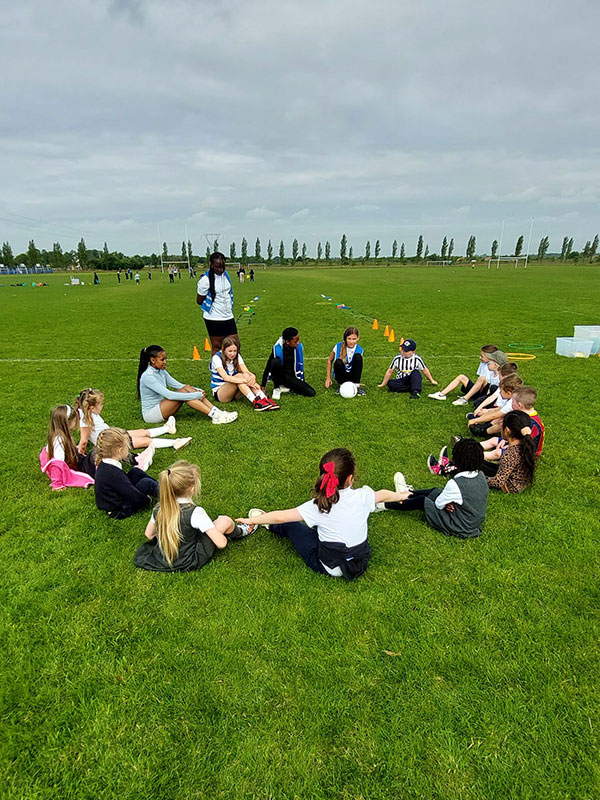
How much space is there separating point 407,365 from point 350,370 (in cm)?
119

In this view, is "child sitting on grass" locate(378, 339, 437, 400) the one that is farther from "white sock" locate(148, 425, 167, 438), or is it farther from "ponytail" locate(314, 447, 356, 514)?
"ponytail" locate(314, 447, 356, 514)

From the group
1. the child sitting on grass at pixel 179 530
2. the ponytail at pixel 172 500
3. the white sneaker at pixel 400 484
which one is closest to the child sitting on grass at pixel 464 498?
the white sneaker at pixel 400 484

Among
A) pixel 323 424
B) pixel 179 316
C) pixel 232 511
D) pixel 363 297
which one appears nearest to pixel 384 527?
pixel 232 511

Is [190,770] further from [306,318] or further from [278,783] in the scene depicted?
[306,318]

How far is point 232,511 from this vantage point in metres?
5.00

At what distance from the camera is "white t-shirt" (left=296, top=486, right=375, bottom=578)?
3736 millimetres

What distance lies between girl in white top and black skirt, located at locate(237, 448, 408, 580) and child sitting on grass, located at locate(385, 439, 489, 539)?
1.03 metres

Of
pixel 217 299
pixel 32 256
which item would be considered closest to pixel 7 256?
pixel 32 256

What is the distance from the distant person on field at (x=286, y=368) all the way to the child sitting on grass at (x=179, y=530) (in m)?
4.96

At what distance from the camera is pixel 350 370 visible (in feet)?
30.4

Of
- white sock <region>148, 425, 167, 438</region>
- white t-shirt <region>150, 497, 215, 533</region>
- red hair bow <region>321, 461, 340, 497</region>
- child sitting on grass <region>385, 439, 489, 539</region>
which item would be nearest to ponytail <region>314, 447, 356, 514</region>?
Answer: red hair bow <region>321, 461, 340, 497</region>

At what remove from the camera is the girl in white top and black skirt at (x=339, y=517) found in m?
3.71

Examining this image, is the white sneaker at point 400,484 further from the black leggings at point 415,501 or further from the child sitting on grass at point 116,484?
the child sitting on grass at point 116,484

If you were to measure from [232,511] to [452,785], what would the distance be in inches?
125
